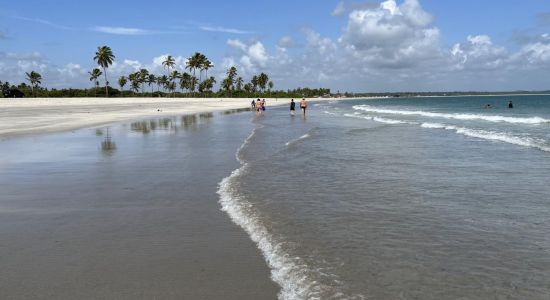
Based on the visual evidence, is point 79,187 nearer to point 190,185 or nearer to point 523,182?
point 190,185

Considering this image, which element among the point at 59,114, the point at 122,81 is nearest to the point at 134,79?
the point at 122,81

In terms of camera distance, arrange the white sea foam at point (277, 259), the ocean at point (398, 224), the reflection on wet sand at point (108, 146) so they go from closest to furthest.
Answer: the white sea foam at point (277, 259)
the ocean at point (398, 224)
the reflection on wet sand at point (108, 146)

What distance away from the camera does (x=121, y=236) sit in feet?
19.9

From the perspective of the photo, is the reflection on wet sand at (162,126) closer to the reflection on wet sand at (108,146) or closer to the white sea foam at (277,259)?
the reflection on wet sand at (108,146)

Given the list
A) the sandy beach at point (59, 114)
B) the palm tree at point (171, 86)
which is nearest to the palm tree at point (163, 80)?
the palm tree at point (171, 86)

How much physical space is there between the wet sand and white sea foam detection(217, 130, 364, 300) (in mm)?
120

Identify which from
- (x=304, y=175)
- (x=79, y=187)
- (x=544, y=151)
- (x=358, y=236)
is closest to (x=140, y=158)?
(x=79, y=187)

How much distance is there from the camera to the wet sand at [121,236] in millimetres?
4441

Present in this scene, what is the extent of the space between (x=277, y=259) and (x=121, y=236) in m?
2.25

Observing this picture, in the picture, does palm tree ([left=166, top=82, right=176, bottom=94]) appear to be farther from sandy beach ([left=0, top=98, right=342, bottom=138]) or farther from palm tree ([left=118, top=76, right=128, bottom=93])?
sandy beach ([left=0, top=98, right=342, bottom=138])

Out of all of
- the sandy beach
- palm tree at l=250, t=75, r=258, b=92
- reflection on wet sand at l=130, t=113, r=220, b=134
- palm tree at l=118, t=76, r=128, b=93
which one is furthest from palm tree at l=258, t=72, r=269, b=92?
reflection on wet sand at l=130, t=113, r=220, b=134

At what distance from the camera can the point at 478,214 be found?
718 cm

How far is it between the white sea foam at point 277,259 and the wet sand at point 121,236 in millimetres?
120

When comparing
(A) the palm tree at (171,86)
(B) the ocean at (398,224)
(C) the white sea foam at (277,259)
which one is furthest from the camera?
(A) the palm tree at (171,86)
